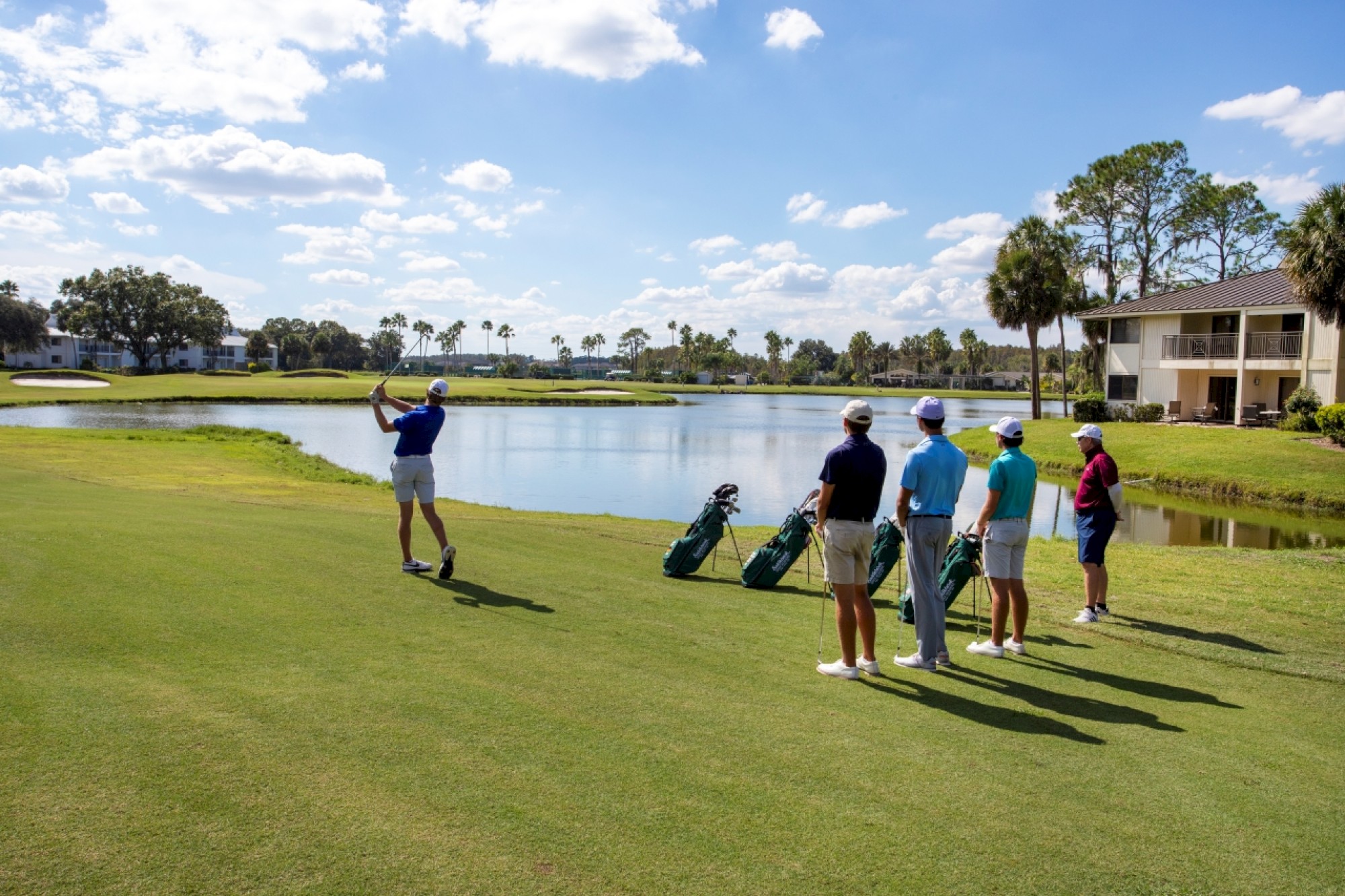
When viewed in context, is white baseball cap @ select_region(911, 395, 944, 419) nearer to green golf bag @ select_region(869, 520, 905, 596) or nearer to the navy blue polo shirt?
the navy blue polo shirt

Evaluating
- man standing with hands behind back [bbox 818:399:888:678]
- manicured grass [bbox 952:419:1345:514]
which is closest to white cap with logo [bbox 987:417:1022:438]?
man standing with hands behind back [bbox 818:399:888:678]

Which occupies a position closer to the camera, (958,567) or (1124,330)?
(958,567)

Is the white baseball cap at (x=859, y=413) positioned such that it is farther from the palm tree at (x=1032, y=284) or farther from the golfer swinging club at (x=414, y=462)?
the palm tree at (x=1032, y=284)

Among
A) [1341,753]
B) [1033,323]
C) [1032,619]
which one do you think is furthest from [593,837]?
[1033,323]

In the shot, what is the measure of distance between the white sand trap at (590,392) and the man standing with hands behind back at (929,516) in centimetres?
9607

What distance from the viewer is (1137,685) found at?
25.1 feet

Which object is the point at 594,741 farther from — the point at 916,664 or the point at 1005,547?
the point at 1005,547

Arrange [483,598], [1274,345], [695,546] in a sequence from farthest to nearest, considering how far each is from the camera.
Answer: [1274,345]
[695,546]
[483,598]

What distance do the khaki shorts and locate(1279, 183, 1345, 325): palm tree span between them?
1215 inches

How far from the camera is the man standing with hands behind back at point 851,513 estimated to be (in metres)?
6.80

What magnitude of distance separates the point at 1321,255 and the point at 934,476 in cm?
3036

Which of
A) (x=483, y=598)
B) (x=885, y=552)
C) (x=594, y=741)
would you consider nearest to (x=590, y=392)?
(x=885, y=552)

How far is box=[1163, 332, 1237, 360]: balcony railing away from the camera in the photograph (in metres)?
44.6

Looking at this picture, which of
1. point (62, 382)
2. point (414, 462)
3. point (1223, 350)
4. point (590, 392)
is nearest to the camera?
point (414, 462)
